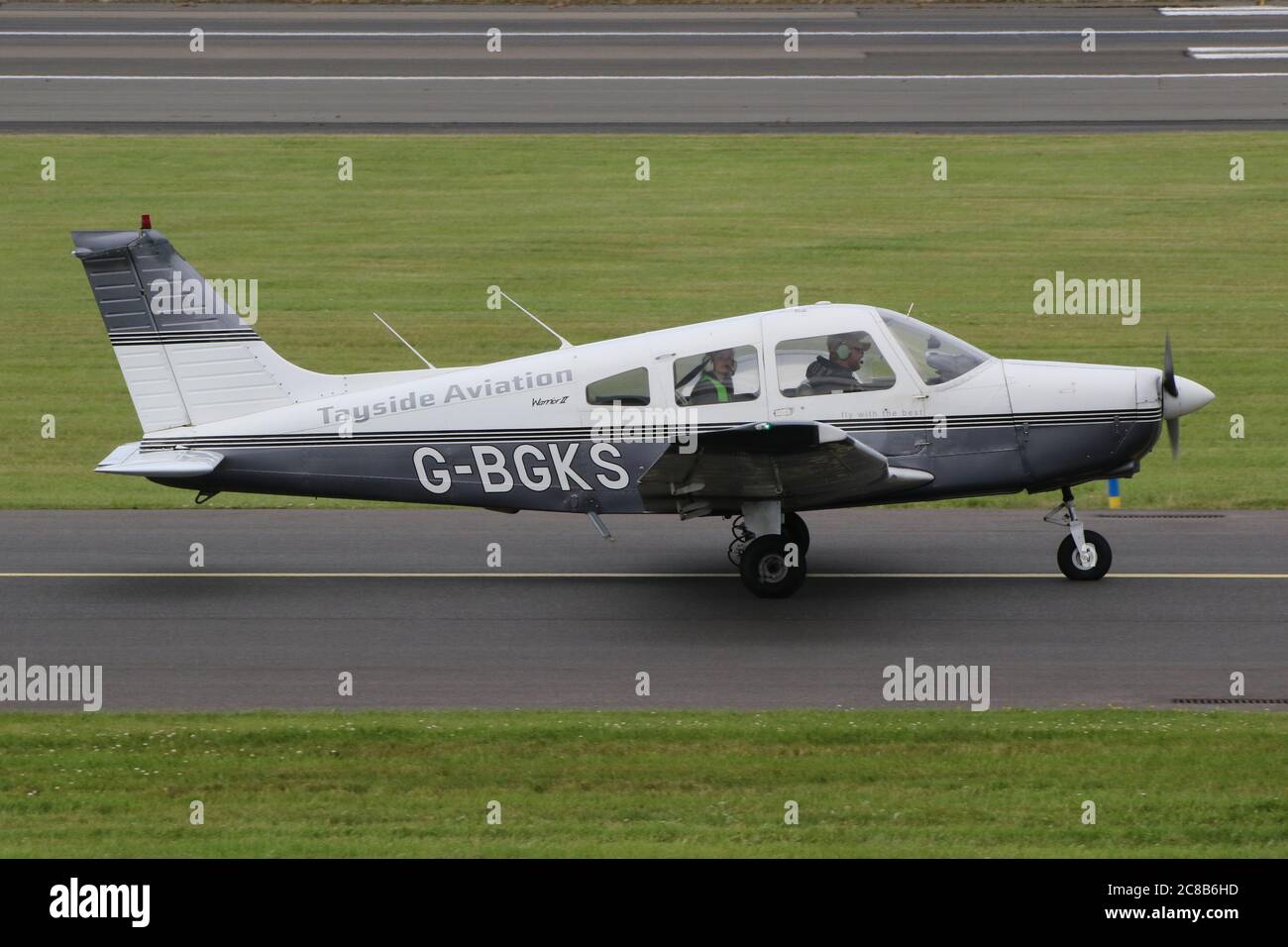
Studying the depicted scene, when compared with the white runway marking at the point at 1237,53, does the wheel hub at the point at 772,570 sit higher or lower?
lower

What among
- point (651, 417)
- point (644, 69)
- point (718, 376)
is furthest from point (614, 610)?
point (644, 69)

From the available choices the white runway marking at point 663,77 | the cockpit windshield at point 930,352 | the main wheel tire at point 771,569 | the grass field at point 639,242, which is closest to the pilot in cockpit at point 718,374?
the main wheel tire at point 771,569

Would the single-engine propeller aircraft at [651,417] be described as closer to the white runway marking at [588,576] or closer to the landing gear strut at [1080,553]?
the landing gear strut at [1080,553]

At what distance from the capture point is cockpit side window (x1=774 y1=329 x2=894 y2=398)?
1368 centimetres

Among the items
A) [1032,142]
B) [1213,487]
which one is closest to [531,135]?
[1032,142]

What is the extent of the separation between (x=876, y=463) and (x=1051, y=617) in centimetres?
188

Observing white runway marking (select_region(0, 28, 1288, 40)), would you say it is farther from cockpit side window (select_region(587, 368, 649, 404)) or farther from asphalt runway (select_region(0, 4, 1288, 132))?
cockpit side window (select_region(587, 368, 649, 404))

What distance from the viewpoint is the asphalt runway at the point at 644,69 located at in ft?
113

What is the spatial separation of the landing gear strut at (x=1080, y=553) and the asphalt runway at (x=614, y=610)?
0.12 metres

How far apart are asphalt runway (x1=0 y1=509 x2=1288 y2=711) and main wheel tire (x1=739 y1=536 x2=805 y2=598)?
162 millimetres

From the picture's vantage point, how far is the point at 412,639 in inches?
518

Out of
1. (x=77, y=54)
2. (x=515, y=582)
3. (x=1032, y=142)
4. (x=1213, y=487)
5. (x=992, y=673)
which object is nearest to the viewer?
(x=992, y=673)

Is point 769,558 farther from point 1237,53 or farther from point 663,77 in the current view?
point 1237,53

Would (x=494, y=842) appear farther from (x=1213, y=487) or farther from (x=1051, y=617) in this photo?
(x=1213, y=487)
